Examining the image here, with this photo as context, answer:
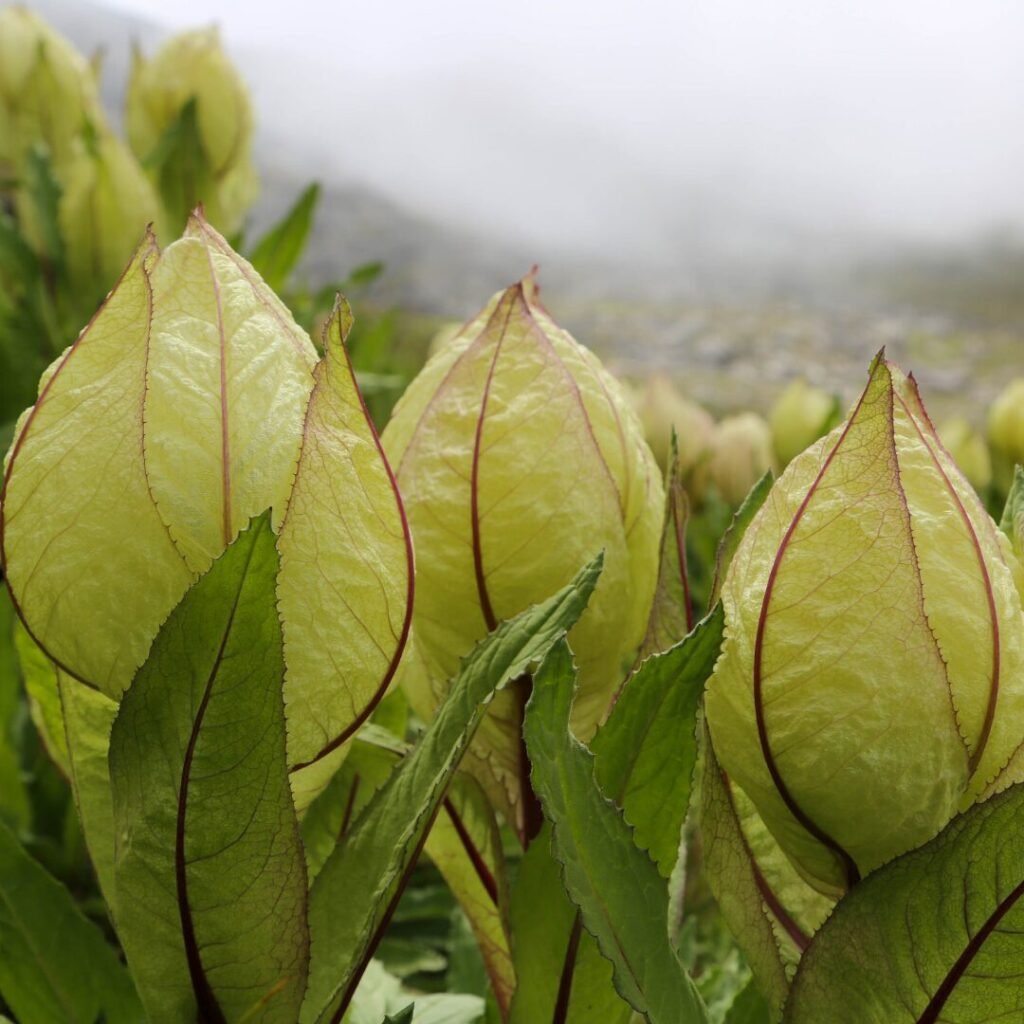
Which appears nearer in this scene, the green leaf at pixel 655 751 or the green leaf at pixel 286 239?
the green leaf at pixel 655 751

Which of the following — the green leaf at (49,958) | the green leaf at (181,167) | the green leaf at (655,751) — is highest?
the green leaf at (181,167)

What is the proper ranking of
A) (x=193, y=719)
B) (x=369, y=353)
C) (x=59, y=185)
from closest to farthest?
(x=193, y=719)
(x=59, y=185)
(x=369, y=353)

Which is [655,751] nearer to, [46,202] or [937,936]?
[937,936]

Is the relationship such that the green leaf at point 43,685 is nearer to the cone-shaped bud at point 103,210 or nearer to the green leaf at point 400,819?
the green leaf at point 400,819

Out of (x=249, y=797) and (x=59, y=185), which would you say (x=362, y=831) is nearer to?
(x=249, y=797)

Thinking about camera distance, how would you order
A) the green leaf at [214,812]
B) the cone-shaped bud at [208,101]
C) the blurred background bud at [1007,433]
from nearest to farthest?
the green leaf at [214,812] < the cone-shaped bud at [208,101] < the blurred background bud at [1007,433]

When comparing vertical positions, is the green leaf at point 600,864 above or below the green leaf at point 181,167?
below

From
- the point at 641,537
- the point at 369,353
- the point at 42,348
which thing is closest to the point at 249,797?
the point at 641,537

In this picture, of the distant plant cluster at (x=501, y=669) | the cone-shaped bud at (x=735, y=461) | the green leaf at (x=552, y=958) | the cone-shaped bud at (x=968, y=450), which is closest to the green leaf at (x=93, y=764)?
the distant plant cluster at (x=501, y=669)
